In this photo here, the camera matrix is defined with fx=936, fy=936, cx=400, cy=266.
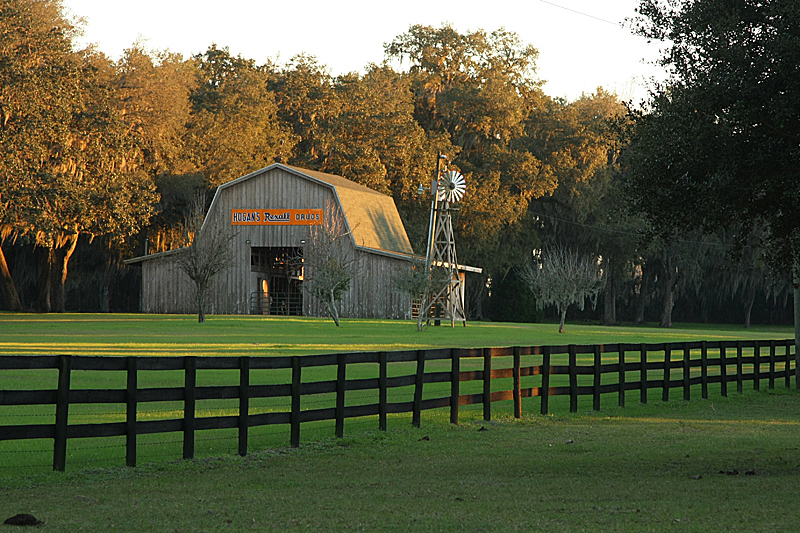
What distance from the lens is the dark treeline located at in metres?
44.6

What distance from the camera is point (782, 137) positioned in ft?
33.2

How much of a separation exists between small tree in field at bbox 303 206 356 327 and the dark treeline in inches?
349

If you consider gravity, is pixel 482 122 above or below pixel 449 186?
above

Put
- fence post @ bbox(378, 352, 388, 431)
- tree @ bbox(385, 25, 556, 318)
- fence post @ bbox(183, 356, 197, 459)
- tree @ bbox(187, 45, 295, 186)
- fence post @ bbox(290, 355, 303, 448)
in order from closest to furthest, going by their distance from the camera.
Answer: fence post @ bbox(183, 356, 197, 459) → fence post @ bbox(290, 355, 303, 448) → fence post @ bbox(378, 352, 388, 431) → tree @ bbox(187, 45, 295, 186) → tree @ bbox(385, 25, 556, 318)

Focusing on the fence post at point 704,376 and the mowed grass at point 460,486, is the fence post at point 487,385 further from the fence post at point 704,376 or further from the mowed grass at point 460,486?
the fence post at point 704,376

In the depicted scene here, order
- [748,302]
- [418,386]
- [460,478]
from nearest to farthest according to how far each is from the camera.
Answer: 1. [460,478]
2. [418,386]
3. [748,302]

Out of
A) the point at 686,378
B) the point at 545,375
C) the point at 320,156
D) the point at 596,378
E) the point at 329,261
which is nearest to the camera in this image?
the point at 545,375

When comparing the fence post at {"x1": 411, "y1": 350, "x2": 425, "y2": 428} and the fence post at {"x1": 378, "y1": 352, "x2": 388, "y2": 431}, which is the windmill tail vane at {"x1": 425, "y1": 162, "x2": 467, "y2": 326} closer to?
the fence post at {"x1": 411, "y1": 350, "x2": 425, "y2": 428}

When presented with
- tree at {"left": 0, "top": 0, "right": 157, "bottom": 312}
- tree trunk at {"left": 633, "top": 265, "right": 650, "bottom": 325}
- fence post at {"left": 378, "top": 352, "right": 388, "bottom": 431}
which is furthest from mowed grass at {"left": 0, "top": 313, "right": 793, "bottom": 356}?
tree trunk at {"left": 633, "top": 265, "right": 650, "bottom": 325}

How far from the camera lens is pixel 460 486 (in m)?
8.59

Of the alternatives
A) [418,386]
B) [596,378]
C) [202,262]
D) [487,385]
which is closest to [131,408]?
[418,386]

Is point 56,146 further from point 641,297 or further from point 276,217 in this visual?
point 641,297

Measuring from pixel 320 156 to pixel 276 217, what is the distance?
1232cm

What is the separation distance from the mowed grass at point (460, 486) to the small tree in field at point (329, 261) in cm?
2764
